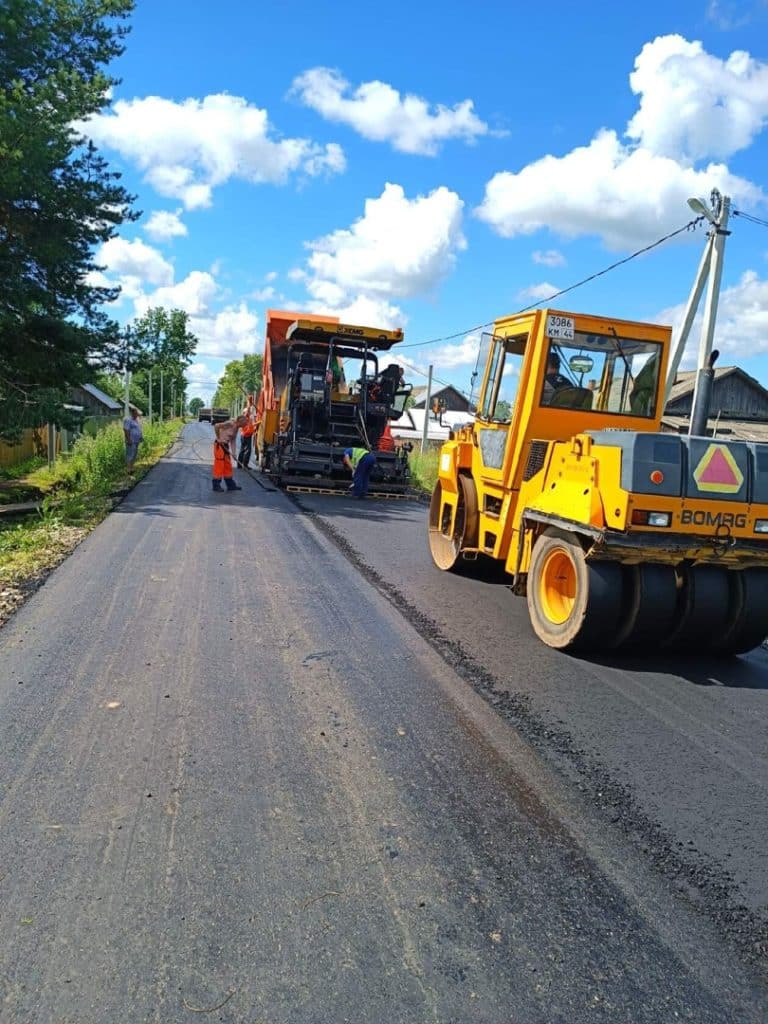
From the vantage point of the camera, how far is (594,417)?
21.5 feet

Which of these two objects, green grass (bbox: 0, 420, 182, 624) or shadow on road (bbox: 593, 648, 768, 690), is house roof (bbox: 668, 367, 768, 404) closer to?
green grass (bbox: 0, 420, 182, 624)

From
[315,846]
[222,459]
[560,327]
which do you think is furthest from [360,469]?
[315,846]

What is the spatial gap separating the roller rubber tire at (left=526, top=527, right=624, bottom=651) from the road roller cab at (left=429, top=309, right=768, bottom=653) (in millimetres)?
10

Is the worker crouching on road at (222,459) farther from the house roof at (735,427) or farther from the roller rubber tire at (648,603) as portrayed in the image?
the house roof at (735,427)

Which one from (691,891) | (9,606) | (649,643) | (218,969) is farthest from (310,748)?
(9,606)

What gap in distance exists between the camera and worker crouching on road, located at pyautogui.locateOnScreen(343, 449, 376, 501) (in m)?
14.1

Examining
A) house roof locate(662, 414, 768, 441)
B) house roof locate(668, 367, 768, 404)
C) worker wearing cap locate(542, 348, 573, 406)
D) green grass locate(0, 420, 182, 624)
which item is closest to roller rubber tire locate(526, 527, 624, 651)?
worker wearing cap locate(542, 348, 573, 406)

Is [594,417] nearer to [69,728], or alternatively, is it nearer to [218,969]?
[69,728]

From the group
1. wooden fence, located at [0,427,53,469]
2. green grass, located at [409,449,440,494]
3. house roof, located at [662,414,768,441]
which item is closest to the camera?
green grass, located at [409,449,440,494]

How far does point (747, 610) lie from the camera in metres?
5.20

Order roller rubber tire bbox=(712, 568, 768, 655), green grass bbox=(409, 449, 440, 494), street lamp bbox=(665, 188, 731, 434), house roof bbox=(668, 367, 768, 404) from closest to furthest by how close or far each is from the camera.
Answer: roller rubber tire bbox=(712, 568, 768, 655)
street lamp bbox=(665, 188, 731, 434)
green grass bbox=(409, 449, 440, 494)
house roof bbox=(668, 367, 768, 404)

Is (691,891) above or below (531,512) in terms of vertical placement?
below

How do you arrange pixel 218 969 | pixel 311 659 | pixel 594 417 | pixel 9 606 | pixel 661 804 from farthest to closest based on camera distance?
pixel 594 417 → pixel 9 606 → pixel 311 659 → pixel 661 804 → pixel 218 969

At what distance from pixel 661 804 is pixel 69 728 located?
294 centimetres
